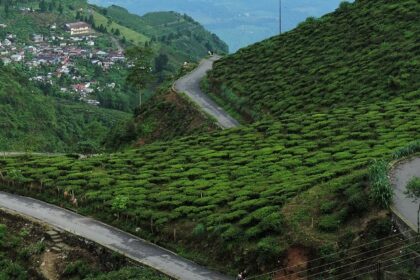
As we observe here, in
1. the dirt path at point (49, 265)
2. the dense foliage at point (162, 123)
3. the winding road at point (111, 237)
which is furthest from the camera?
the dense foliage at point (162, 123)

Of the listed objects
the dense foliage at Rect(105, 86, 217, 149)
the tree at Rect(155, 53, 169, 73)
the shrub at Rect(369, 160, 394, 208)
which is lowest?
the shrub at Rect(369, 160, 394, 208)

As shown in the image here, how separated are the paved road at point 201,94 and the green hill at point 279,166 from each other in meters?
2.25

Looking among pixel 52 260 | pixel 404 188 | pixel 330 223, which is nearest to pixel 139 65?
pixel 52 260

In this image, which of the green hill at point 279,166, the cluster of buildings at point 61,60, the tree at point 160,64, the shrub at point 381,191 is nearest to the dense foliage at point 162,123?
the green hill at point 279,166

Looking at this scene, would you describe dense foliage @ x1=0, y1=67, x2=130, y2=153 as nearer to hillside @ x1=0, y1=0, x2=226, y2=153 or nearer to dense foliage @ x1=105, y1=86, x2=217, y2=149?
hillside @ x1=0, y1=0, x2=226, y2=153

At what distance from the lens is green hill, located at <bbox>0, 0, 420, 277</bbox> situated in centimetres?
2694

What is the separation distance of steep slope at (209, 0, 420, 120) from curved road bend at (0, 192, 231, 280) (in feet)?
87.6

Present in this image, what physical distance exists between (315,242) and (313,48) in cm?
4926

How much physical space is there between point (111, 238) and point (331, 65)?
3929 centimetres

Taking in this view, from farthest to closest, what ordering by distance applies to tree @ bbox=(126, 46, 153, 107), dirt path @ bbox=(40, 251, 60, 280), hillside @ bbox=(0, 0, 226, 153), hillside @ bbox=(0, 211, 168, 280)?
1. hillside @ bbox=(0, 0, 226, 153)
2. tree @ bbox=(126, 46, 153, 107)
3. dirt path @ bbox=(40, 251, 60, 280)
4. hillside @ bbox=(0, 211, 168, 280)

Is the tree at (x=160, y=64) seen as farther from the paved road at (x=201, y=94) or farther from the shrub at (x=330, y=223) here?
the shrub at (x=330, y=223)

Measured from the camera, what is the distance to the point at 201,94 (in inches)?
2808

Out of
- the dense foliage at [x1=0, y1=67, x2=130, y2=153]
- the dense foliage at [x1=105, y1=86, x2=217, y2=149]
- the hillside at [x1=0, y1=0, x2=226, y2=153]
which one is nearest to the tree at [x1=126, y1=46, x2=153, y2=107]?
the hillside at [x1=0, y1=0, x2=226, y2=153]

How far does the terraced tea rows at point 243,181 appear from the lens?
89.5ft
